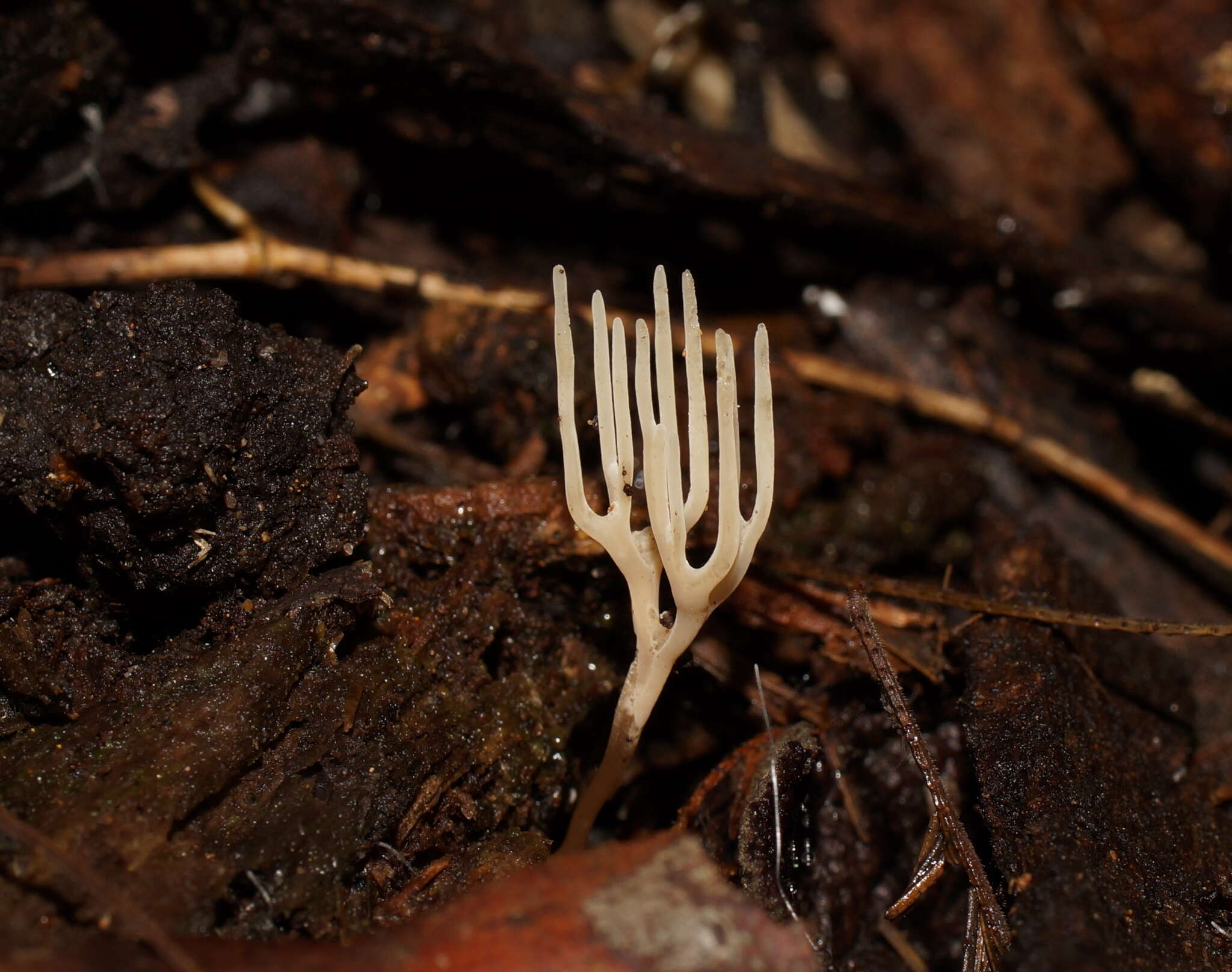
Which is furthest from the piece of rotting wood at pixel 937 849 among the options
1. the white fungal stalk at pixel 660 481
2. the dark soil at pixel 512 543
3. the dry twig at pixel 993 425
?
the dry twig at pixel 993 425

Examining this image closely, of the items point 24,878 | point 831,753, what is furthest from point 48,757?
point 831,753

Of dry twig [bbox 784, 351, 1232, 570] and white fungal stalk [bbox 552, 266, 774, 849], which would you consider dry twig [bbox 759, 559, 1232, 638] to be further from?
dry twig [bbox 784, 351, 1232, 570]

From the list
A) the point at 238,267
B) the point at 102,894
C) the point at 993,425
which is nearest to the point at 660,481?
the point at 102,894

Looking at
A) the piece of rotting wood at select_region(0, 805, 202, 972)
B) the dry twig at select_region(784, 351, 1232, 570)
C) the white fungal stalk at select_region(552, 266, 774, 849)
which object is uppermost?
the white fungal stalk at select_region(552, 266, 774, 849)

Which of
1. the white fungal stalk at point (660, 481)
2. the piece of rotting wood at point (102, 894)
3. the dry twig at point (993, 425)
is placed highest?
the white fungal stalk at point (660, 481)

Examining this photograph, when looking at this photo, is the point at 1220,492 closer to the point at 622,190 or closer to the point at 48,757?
the point at 622,190

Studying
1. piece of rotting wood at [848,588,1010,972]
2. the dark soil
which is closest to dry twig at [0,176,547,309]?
the dark soil

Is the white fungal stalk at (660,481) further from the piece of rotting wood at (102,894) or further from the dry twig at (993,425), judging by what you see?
the dry twig at (993,425)

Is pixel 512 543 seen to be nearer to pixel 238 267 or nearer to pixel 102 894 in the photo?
pixel 102 894
